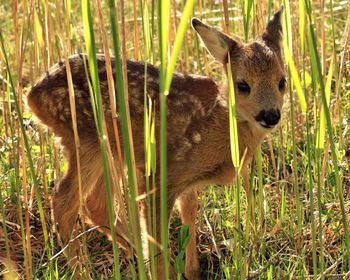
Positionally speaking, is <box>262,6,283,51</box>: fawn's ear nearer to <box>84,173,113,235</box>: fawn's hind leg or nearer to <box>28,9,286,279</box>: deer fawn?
<box>28,9,286,279</box>: deer fawn

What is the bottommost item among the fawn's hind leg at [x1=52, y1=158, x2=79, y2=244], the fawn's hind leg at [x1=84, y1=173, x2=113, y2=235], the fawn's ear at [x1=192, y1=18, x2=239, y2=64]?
the fawn's hind leg at [x1=84, y1=173, x2=113, y2=235]

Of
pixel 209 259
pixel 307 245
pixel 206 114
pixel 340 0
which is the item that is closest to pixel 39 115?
pixel 206 114

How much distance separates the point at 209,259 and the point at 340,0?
3490 millimetres

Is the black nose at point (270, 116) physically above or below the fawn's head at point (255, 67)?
below

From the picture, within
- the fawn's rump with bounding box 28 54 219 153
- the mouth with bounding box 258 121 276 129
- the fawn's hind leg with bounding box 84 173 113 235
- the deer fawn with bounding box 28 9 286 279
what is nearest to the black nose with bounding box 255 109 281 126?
the mouth with bounding box 258 121 276 129

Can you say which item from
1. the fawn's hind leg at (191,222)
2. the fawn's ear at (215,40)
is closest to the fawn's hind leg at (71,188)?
the fawn's hind leg at (191,222)

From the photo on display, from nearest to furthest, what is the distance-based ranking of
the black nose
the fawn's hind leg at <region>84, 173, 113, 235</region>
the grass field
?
the grass field
the black nose
the fawn's hind leg at <region>84, 173, 113, 235</region>

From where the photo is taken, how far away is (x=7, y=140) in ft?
16.2

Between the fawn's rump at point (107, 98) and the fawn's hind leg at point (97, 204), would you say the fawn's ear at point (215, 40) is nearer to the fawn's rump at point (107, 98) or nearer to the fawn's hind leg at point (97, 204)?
the fawn's rump at point (107, 98)

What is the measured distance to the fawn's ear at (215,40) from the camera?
4.48 m

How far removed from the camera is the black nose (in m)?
4.25

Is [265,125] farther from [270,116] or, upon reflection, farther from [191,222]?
[191,222]

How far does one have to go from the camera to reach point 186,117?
490 centimetres

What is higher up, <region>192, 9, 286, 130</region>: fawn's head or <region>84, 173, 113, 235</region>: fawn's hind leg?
<region>192, 9, 286, 130</region>: fawn's head
